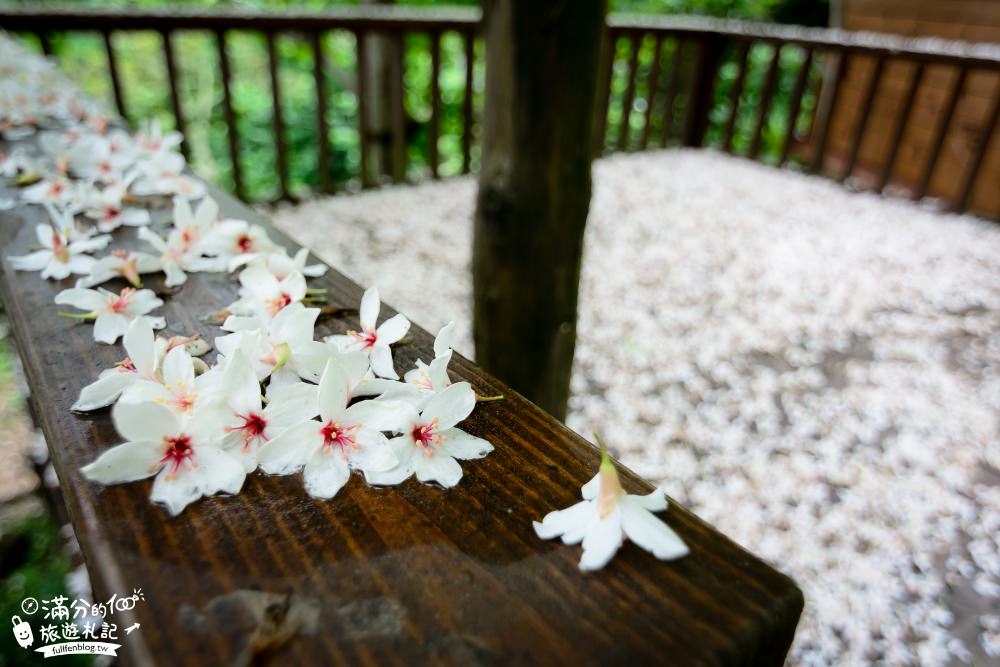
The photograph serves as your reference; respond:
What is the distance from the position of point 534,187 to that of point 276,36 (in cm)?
289

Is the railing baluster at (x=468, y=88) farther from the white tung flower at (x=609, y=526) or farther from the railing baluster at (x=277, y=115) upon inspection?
→ the white tung flower at (x=609, y=526)

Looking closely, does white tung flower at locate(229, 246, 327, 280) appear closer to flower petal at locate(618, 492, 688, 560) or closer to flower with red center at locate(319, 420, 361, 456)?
flower with red center at locate(319, 420, 361, 456)

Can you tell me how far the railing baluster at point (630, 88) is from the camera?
486cm

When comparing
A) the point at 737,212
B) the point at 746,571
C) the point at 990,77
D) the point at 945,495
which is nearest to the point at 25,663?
the point at 746,571

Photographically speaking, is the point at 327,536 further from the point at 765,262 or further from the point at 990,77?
the point at 990,77

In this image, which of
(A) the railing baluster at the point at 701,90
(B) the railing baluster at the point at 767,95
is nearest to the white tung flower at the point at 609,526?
(B) the railing baluster at the point at 767,95

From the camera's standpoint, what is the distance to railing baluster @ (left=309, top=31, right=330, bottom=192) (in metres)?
3.80

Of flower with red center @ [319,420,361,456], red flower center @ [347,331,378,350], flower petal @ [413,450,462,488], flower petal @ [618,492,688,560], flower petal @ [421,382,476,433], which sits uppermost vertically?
flower petal @ [421,382,476,433]

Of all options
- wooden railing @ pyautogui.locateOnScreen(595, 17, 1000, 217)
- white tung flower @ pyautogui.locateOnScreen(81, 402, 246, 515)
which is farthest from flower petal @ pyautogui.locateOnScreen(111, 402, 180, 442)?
wooden railing @ pyautogui.locateOnScreen(595, 17, 1000, 217)

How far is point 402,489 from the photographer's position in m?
0.51

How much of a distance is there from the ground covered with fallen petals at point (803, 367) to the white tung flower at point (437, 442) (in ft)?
4.71

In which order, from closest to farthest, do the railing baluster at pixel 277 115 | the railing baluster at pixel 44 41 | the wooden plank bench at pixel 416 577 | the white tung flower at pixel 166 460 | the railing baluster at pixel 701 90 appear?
the wooden plank bench at pixel 416 577
the white tung flower at pixel 166 460
the railing baluster at pixel 44 41
the railing baluster at pixel 277 115
the railing baluster at pixel 701 90

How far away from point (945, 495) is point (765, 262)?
1913 mm

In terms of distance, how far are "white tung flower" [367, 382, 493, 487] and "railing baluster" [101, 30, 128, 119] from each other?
→ 3637 mm
